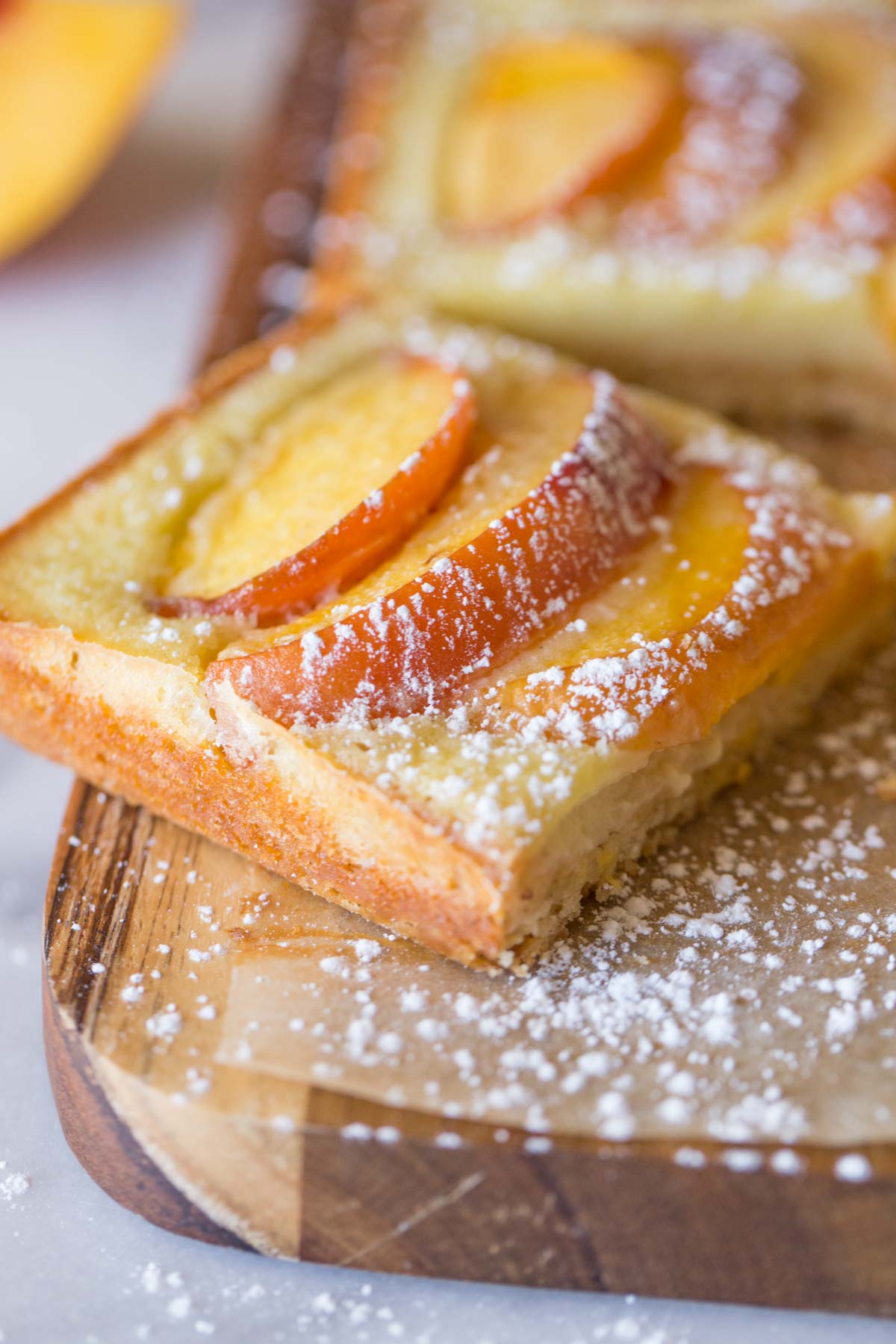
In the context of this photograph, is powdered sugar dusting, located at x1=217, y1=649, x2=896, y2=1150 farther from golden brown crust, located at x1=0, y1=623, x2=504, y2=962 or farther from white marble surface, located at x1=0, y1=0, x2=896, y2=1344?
white marble surface, located at x1=0, y1=0, x2=896, y2=1344

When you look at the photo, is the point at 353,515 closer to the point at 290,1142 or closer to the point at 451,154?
the point at 290,1142

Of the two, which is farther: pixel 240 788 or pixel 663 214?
pixel 663 214

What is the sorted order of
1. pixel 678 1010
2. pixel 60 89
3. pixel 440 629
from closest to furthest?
pixel 678 1010, pixel 440 629, pixel 60 89

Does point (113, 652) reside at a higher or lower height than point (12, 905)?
higher

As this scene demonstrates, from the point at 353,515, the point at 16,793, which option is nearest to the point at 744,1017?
the point at 353,515

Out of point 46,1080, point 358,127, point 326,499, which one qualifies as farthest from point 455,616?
point 358,127

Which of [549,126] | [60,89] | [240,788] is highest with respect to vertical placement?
[60,89]

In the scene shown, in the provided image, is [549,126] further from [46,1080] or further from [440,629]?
[46,1080]
